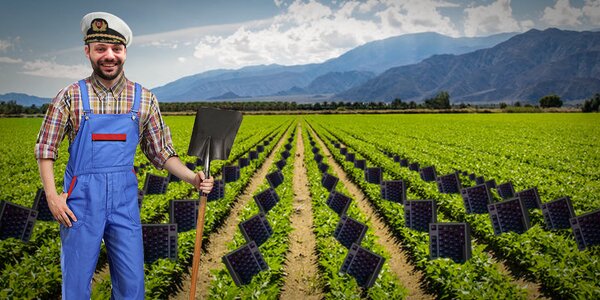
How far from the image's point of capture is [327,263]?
711 cm

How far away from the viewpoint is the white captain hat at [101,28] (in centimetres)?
341

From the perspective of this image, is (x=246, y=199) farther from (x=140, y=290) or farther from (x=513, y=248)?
(x=140, y=290)

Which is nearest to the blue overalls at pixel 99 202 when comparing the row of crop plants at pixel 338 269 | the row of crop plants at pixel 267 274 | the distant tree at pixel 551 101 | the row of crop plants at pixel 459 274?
the row of crop plants at pixel 267 274

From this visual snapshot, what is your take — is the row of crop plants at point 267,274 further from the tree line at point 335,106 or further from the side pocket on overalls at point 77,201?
the tree line at point 335,106

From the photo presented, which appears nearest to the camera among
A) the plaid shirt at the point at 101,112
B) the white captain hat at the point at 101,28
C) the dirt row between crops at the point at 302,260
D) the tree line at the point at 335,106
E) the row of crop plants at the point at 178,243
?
the plaid shirt at the point at 101,112

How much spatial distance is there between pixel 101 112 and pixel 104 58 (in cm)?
46

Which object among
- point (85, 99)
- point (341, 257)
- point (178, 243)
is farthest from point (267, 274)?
point (85, 99)

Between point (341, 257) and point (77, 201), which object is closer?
point (77, 201)

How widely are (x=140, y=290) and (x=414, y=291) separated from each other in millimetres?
4873

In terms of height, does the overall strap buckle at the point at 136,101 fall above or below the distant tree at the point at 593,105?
below

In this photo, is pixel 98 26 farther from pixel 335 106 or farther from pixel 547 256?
pixel 335 106

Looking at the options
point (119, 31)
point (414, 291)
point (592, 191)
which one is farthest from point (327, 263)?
point (592, 191)

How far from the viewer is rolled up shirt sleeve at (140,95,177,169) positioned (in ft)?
12.5

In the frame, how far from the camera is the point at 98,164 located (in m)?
3.36
